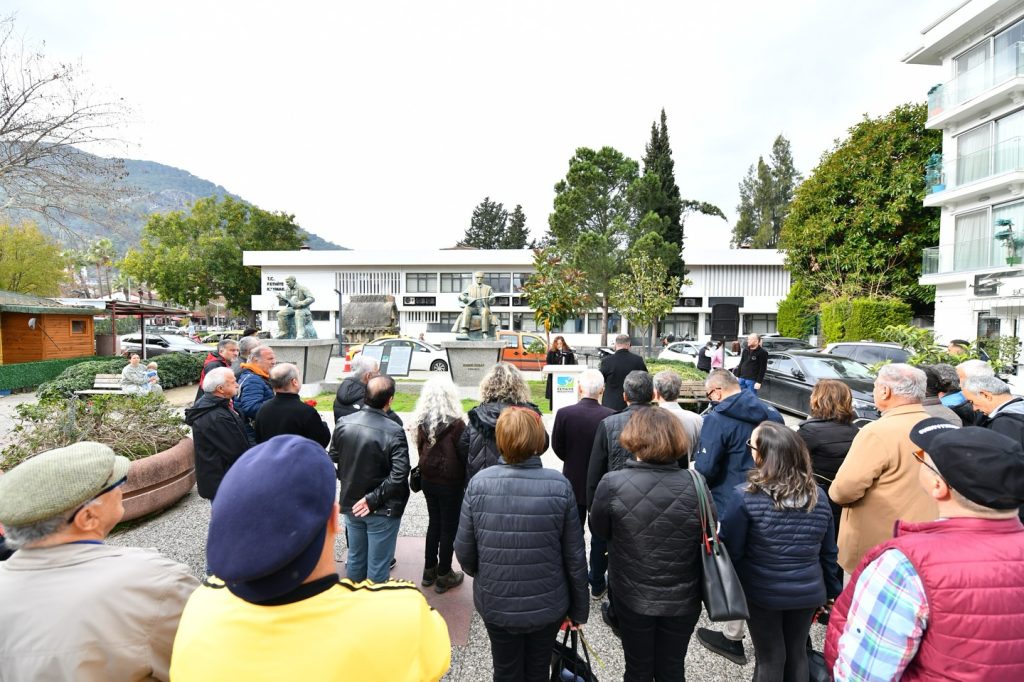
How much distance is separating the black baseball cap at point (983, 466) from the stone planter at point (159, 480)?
542 cm

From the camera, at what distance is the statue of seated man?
1328cm

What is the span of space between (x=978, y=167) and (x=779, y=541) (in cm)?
2341

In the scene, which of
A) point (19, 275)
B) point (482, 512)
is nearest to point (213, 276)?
point (19, 275)

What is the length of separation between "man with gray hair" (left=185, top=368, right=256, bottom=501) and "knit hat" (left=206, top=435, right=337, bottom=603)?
9.75ft

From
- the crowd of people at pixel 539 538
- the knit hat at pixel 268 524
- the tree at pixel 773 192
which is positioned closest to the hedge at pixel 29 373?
the crowd of people at pixel 539 538

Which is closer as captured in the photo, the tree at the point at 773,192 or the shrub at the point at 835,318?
the shrub at the point at 835,318

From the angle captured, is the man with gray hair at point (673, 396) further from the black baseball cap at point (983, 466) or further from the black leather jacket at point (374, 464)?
the black baseball cap at point (983, 466)

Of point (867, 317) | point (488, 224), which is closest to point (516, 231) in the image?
point (488, 224)

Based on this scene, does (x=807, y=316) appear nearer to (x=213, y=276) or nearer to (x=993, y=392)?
(x=993, y=392)

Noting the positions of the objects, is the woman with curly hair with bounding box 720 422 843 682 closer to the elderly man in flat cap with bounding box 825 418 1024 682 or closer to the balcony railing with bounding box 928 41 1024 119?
the elderly man in flat cap with bounding box 825 418 1024 682

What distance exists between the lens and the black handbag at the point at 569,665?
250 cm

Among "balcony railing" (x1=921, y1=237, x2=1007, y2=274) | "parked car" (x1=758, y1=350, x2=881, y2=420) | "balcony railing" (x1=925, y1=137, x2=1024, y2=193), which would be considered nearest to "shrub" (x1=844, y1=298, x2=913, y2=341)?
"balcony railing" (x1=921, y1=237, x2=1007, y2=274)

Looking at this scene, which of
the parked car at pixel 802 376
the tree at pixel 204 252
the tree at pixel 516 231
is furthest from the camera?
the tree at pixel 516 231

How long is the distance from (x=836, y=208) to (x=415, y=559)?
89.7 feet
